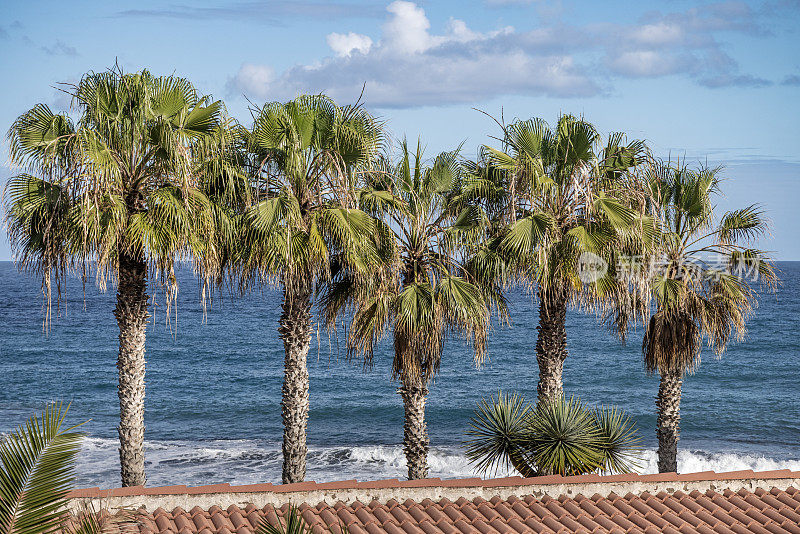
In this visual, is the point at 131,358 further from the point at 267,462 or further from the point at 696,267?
the point at 267,462

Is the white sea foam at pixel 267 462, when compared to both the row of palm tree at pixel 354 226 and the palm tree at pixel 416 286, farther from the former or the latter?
the palm tree at pixel 416 286

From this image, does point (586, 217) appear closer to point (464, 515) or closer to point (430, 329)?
point (430, 329)

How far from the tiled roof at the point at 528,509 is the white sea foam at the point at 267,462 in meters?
17.4

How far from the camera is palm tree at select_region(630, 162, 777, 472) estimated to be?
16328mm

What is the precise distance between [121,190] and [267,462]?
21148 millimetres

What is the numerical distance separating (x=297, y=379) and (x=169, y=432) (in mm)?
25513

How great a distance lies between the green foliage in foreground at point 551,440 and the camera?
1309 centimetres

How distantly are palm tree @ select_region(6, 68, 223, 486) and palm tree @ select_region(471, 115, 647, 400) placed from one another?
564 cm

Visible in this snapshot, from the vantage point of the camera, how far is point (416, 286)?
46.6ft

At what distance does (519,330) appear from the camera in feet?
239

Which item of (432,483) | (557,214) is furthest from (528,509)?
(557,214)

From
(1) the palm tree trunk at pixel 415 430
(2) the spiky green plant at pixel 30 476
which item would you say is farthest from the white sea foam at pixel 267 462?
(2) the spiky green plant at pixel 30 476

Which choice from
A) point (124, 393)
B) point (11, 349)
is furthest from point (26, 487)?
point (11, 349)

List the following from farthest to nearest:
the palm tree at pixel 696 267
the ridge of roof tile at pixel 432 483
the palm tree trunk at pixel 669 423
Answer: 1. the palm tree trunk at pixel 669 423
2. the palm tree at pixel 696 267
3. the ridge of roof tile at pixel 432 483
